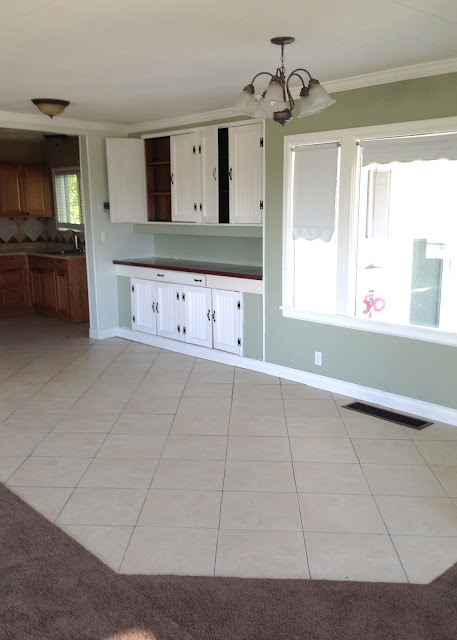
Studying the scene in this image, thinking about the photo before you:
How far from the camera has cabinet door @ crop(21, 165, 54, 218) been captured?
8023mm

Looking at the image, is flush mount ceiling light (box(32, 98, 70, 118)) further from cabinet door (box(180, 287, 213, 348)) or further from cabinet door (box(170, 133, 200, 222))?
cabinet door (box(180, 287, 213, 348))

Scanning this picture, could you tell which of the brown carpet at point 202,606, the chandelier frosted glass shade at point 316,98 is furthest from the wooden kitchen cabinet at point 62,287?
the brown carpet at point 202,606

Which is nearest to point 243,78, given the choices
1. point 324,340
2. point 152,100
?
point 152,100

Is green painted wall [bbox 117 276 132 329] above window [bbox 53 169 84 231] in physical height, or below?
below

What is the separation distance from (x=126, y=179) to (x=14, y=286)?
2743 mm

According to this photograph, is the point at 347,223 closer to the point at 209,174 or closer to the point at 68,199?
the point at 209,174

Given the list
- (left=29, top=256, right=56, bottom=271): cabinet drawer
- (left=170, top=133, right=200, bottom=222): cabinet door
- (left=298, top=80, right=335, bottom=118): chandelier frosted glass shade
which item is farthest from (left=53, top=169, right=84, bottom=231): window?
(left=298, top=80, right=335, bottom=118): chandelier frosted glass shade

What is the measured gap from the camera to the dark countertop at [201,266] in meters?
5.32

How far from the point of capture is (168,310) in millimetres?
6066

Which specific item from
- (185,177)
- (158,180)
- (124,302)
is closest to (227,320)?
(185,177)

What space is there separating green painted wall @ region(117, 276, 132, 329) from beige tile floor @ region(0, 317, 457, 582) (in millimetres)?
1526

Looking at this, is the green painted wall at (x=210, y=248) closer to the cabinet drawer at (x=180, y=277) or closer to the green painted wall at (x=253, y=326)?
the cabinet drawer at (x=180, y=277)

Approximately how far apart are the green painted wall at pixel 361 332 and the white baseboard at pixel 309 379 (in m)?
0.05

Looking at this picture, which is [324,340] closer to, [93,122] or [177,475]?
[177,475]
